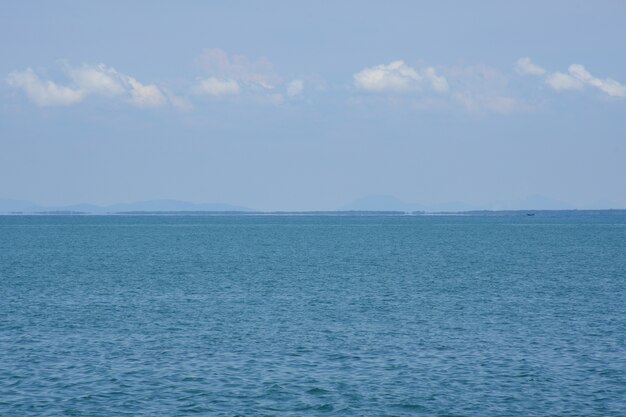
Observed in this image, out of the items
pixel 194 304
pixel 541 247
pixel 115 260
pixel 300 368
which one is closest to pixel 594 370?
pixel 300 368

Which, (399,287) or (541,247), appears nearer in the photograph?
(399,287)

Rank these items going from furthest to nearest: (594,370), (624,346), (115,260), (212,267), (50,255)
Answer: (50,255)
(115,260)
(212,267)
(624,346)
(594,370)

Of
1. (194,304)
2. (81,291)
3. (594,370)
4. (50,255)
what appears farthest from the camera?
(50,255)

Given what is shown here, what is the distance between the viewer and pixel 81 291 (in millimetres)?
74688

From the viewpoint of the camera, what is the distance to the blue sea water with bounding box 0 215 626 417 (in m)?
34.9

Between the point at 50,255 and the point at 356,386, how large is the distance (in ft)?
328

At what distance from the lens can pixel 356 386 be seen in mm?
37344

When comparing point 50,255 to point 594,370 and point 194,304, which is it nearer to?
point 194,304

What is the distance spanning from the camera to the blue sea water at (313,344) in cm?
3494

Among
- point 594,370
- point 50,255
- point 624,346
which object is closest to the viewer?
point 594,370

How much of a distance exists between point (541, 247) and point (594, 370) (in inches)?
4606

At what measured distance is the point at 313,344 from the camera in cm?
4691

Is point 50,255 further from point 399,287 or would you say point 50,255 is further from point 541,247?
point 541,247

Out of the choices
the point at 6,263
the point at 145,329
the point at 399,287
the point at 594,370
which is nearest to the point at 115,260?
the point at 6,263
